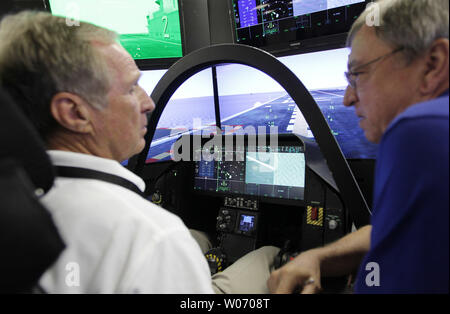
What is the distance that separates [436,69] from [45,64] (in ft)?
2.89

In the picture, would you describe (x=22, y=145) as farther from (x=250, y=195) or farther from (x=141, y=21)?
(x=141, y=21)

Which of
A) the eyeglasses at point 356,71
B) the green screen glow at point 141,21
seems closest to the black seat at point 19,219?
the eyeglasses at point 356,71

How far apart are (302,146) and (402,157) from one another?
0.87m

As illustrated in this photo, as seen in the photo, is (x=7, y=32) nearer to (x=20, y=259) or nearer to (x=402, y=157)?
(x=20, y=259)

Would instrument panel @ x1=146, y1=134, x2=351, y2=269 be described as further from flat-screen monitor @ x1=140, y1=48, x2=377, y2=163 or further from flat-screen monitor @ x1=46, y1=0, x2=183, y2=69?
flat-screen monitor @ x1=46, y1=0, x2=183, y2=69

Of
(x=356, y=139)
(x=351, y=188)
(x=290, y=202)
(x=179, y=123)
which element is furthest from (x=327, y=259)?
(x=179, y=123)

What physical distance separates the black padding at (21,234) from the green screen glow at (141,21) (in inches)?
74.2

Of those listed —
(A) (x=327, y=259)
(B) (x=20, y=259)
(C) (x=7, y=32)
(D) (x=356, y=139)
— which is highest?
(C) (x=7, y=32)

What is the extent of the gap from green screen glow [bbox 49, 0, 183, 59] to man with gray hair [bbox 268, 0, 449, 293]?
155cm

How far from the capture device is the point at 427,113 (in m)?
0.48

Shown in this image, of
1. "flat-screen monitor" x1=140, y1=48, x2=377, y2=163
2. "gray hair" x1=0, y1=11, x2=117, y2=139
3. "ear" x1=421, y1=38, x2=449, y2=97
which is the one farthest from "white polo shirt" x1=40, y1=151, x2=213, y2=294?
"flat-screen monitor" x1=140, y1=48, x2=377, y2=163

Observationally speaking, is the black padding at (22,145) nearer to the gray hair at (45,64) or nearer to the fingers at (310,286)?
the gray hair at (45,64)

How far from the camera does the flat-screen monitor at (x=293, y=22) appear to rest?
164cm

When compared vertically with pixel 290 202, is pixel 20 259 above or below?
above
